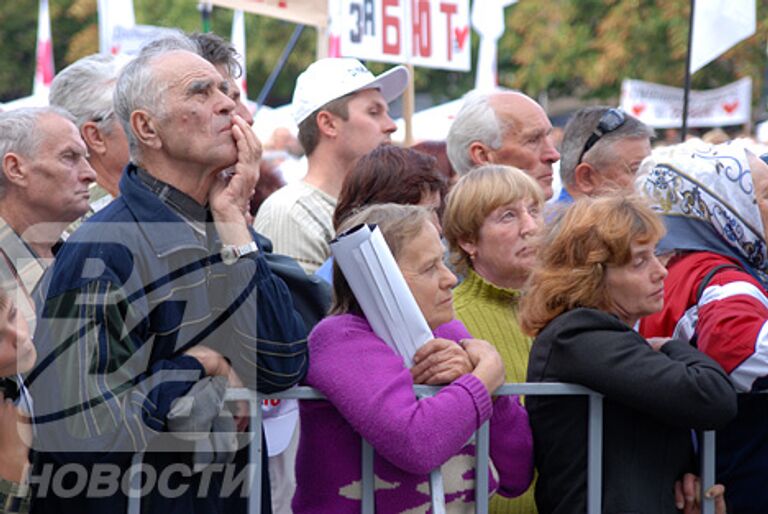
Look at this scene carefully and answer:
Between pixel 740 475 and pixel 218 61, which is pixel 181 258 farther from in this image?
pixel 740 475

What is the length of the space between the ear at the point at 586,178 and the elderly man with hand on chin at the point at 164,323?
2.36 meters

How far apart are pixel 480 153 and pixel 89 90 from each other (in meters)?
1.65

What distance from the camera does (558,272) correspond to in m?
3.94

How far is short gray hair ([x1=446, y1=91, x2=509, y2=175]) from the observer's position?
5.59 meters

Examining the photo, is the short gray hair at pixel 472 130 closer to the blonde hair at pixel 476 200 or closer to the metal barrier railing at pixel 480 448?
the blonde hair at pixel 476 200

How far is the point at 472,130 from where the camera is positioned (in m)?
5.62

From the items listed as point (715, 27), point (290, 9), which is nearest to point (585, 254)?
point (290, 9)

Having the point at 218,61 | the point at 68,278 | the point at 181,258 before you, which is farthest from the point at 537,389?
the point at 218,61

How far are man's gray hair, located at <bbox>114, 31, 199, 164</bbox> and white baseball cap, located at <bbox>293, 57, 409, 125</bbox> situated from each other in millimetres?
1796

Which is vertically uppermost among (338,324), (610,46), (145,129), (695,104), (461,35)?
(145,129)

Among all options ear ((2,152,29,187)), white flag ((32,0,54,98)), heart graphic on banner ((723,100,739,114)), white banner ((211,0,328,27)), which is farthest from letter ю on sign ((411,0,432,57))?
heart graphic on banner ((723,100,739,114))

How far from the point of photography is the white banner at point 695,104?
15883mm

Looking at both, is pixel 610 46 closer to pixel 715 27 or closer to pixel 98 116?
pixel 715 27

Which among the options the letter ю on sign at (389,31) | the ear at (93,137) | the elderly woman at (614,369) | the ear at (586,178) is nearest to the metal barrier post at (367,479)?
the elderly woman at (614,369)
